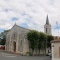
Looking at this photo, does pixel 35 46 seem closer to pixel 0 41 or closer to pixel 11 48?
pixel 11 48

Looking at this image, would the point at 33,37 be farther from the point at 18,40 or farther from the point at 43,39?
the point at 18,40

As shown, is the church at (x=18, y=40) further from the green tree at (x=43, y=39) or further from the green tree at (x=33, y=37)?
the green tree at (x=43, y=39)

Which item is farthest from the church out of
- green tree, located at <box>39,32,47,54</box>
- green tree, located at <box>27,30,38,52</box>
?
green tree, located at <box>39,32,47,54</box>

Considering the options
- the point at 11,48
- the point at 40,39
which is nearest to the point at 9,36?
the point at 11,48

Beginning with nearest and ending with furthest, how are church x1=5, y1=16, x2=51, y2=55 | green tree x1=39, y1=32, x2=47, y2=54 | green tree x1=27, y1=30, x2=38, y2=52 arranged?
1. green tree x1=27, y1=30, x2=38, y2=52
2. church x1=5, y1=16, x2=51, y2=55
3. green tree x1=39, y1=32, x2=47, y2=54

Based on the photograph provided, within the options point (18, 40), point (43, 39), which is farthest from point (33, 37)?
point (18, 40)

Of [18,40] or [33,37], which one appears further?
[18,40]

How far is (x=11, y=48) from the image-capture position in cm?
4909

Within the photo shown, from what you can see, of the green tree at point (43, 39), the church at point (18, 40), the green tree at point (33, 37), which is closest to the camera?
the green tree at point (33, 37)

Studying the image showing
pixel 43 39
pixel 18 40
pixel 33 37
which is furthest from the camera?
pixel 43 39

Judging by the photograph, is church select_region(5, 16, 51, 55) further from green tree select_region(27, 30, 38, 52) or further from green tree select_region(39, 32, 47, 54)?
green tree select_region(39, 32, 47, 54)

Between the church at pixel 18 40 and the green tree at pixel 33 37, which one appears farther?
the church at pixel 18 40

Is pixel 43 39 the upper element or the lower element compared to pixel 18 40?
upper

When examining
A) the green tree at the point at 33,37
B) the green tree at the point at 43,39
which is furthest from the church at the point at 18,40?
the green tree at the point at 43,39
